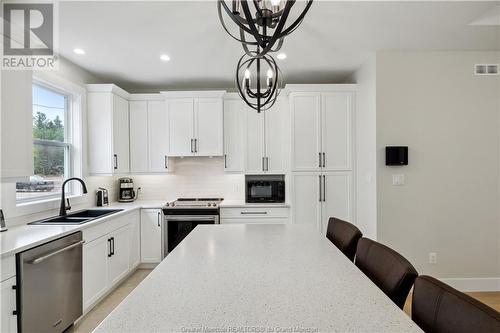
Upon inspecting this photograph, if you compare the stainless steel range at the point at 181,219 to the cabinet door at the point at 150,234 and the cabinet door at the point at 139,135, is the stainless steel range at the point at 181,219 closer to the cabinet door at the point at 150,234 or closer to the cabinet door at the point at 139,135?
the cabinet door at the point at 150,234

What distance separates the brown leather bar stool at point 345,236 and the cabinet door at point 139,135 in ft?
9.62

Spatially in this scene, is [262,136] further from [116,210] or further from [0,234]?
[0,234]

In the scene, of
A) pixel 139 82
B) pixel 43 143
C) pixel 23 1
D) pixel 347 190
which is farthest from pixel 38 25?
pixel 347 190

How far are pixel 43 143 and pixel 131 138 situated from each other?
123 centimetres

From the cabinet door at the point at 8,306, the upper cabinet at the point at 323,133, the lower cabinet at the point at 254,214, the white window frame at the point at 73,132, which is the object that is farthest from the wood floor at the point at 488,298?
the white window frame at the point at 73,132

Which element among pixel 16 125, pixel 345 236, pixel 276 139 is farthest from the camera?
pixel 276 139

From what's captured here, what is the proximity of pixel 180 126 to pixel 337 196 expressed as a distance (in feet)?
7.95

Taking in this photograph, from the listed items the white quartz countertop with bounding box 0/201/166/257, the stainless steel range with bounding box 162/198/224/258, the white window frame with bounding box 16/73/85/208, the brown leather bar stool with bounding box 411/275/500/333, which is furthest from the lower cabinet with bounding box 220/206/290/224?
the brown leather bar stool with bounding box 411/275/500/333

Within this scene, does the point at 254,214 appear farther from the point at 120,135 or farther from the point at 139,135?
the point at 120,135

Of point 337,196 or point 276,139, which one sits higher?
point 276,139

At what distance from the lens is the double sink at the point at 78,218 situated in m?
2.51

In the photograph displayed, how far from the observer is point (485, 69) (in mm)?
2986

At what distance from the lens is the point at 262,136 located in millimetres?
3805

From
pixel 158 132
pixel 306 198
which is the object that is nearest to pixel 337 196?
pixel 306 198
